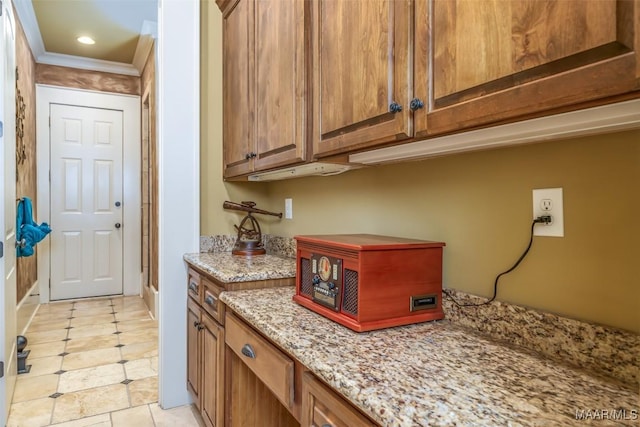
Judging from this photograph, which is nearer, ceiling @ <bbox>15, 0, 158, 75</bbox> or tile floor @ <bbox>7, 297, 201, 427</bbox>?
tile floor @ <bbox>7, 297, 201, 427</bbox>

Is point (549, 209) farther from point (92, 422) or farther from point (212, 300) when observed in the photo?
point (92, 422)

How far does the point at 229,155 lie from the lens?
2266 mm

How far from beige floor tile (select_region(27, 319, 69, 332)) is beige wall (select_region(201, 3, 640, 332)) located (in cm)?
329

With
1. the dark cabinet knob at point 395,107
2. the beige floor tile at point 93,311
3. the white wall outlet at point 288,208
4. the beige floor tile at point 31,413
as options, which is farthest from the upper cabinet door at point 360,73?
the beige floor tile at point 93,311

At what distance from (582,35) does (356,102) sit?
0.63 meters

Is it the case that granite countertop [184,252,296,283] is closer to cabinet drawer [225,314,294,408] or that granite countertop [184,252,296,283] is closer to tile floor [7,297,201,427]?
cabinet drawer [225,314,294,408]

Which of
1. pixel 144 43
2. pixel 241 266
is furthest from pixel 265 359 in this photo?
pixel 144 43

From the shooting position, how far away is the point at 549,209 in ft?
3.13

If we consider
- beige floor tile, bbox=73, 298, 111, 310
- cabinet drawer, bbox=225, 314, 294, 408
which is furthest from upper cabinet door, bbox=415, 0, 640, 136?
beige floor tile, bbox=73, 298, 111, 310

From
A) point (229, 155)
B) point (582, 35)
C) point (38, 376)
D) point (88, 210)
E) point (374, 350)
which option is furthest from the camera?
point (88, 210)

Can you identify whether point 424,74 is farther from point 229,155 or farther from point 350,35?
point 229,155

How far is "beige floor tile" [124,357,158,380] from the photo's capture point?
2615mm

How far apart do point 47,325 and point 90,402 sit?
1778 millimetres

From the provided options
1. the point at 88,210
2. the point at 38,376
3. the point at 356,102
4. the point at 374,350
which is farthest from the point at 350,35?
the point at 88,210
